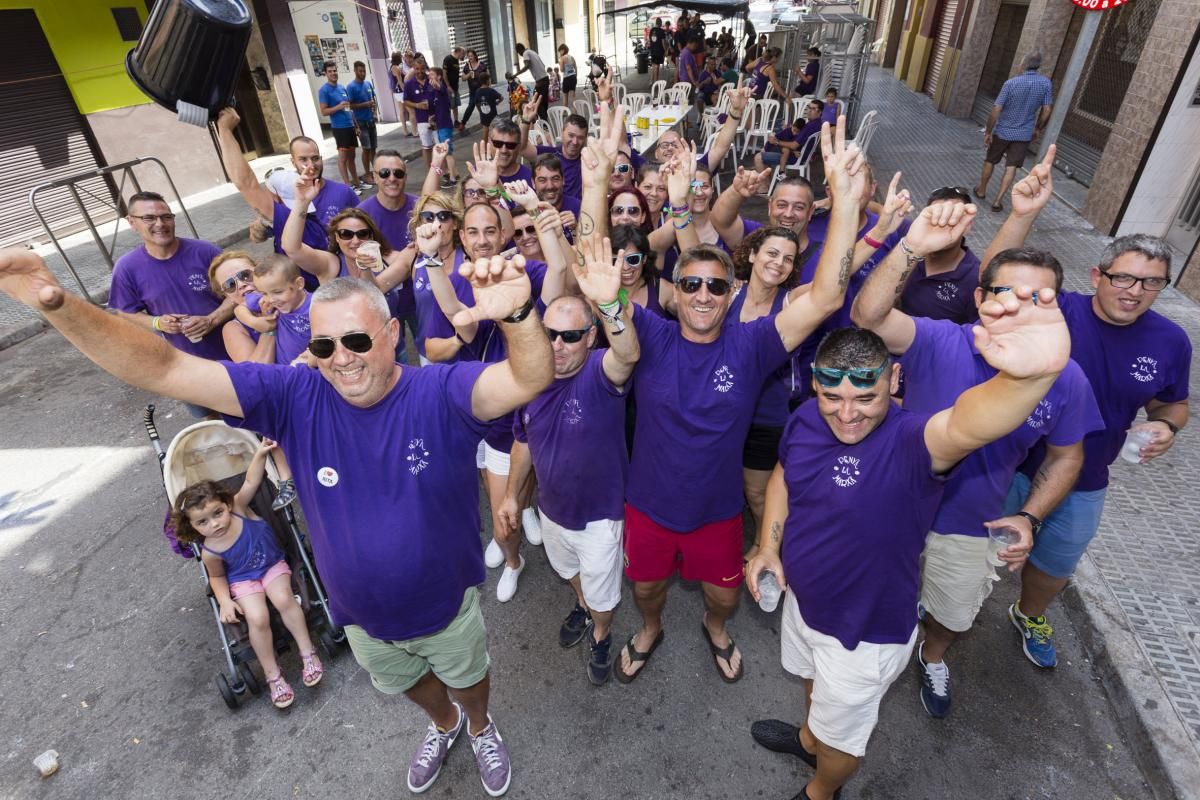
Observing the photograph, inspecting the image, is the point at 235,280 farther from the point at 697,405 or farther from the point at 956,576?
the point at 956,576

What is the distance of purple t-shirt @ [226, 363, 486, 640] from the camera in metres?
2.33

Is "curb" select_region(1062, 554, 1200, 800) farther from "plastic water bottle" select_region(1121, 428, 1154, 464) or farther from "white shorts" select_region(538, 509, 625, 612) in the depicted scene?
"white shorts" select_region(538, 509, 625, 612)

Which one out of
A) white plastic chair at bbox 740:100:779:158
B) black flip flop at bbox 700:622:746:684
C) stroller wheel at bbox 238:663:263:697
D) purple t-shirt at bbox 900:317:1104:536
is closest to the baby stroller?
stroller wheel at bbox 238:663:263:697

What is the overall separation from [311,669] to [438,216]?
276 cm

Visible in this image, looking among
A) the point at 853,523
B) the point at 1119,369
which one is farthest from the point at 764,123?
the point at 853,523

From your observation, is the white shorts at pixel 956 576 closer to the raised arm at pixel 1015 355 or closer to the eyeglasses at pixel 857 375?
the eyeglasses at pixel 857 375

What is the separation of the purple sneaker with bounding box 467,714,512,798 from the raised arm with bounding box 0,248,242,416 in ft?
6.42

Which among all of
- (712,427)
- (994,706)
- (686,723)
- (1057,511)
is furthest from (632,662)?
(1057,511)

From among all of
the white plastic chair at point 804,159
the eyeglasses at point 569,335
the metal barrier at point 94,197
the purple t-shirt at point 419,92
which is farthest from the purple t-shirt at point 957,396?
the purple t-shirt at point 419,92

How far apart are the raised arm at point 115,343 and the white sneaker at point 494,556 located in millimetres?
2422

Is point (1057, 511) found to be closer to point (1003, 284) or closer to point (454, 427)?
point (1003, 284)

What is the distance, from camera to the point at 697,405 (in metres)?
2.87

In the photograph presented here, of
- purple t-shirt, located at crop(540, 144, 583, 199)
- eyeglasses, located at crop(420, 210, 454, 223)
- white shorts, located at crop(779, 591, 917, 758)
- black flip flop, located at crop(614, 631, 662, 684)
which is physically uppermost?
eyeglasses, located at crop(420, 210, 454, 223)

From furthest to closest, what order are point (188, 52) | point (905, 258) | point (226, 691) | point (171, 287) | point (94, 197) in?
point (94, 197) < point (171, 287) < point (188, 52) < point (226, 691) < point (905, 258)
